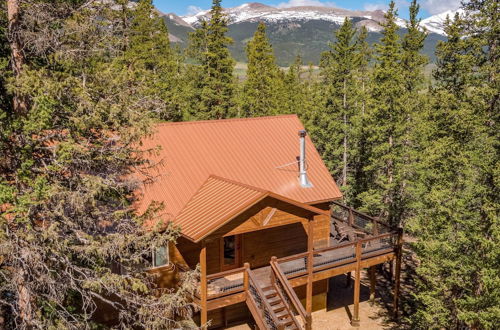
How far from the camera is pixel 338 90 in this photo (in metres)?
26.9

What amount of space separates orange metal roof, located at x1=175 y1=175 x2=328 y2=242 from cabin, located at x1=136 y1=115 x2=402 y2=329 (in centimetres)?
4

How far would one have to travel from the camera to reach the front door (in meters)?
16.3

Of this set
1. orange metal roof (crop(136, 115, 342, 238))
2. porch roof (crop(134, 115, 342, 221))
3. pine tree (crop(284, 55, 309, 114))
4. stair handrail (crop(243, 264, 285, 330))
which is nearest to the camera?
stair handrail (crop(243, 264, 285, 330))

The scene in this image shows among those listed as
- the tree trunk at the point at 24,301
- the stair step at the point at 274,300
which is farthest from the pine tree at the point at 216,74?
Result: the tree trunk at the point at 24,301

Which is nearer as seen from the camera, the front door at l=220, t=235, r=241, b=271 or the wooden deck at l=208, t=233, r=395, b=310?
the wooden deck at l=208, t=233, r=395, b=310

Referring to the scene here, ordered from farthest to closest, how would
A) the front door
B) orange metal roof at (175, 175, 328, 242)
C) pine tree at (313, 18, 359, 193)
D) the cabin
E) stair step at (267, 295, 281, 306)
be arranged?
pine tree at (313, 18, 359, 193), the front door, stair step at (267, 295, 281, 306), the cabin, orange metal roof at (175, 175, 328, 242)

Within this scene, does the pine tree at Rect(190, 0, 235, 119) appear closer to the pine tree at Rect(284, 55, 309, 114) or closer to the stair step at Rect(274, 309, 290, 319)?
the pine tree at Rect(284, 55, 309, 114)

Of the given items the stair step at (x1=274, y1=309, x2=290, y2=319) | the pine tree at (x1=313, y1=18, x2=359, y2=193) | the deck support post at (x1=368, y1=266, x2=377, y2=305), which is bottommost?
the deck support post at (x1=368, y1=266, x2=377, y2=305)

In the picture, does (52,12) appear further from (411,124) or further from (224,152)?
(411,124)

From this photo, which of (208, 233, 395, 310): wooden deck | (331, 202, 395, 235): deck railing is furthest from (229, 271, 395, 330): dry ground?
(331, 202, 395, 235): deck railing

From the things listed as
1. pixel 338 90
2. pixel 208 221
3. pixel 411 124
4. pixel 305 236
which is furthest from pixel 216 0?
pixel 208 221

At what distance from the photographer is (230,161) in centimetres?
1778

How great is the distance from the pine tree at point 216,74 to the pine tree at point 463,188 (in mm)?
20268

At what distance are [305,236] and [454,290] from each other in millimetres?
6238
